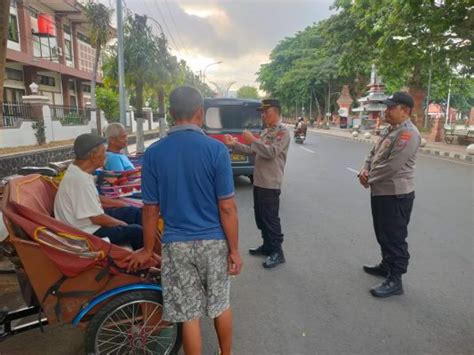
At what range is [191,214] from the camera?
1983mm

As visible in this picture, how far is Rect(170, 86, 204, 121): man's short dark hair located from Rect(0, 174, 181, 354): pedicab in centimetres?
89

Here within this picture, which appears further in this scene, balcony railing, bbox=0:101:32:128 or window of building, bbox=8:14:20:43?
window of building, bbox=8:14:20:43

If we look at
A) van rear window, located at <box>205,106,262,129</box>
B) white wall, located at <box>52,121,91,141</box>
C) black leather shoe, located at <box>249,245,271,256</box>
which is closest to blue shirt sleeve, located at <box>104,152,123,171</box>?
black leather shoe, located at <box>249,245,271,256</box>

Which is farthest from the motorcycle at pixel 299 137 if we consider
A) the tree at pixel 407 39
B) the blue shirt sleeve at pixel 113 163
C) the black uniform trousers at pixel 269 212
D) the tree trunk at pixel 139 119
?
the black uniform trousers at pixel 269 212

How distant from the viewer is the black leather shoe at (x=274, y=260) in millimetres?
3989

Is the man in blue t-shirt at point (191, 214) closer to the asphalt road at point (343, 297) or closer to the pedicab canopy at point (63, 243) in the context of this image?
the pedicab canopy at point (63, 243)

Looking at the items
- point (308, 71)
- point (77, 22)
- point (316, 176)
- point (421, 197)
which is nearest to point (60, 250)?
point (421, 197)

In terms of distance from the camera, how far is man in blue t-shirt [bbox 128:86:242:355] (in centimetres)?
192

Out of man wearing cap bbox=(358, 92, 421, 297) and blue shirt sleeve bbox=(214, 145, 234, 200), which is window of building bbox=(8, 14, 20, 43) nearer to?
man wearing cap bbox=(358, 92, 421, 297)

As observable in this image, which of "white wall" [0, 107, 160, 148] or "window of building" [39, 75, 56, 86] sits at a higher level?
"window of building" [39, 75, 56, 86]

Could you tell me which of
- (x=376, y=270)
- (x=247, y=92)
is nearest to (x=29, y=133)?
(x=376, y=270)

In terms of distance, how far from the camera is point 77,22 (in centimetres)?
2661

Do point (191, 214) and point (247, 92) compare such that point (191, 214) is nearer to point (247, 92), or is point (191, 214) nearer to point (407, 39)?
point (407, 39)

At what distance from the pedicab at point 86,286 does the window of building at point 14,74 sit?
71.5 ft
